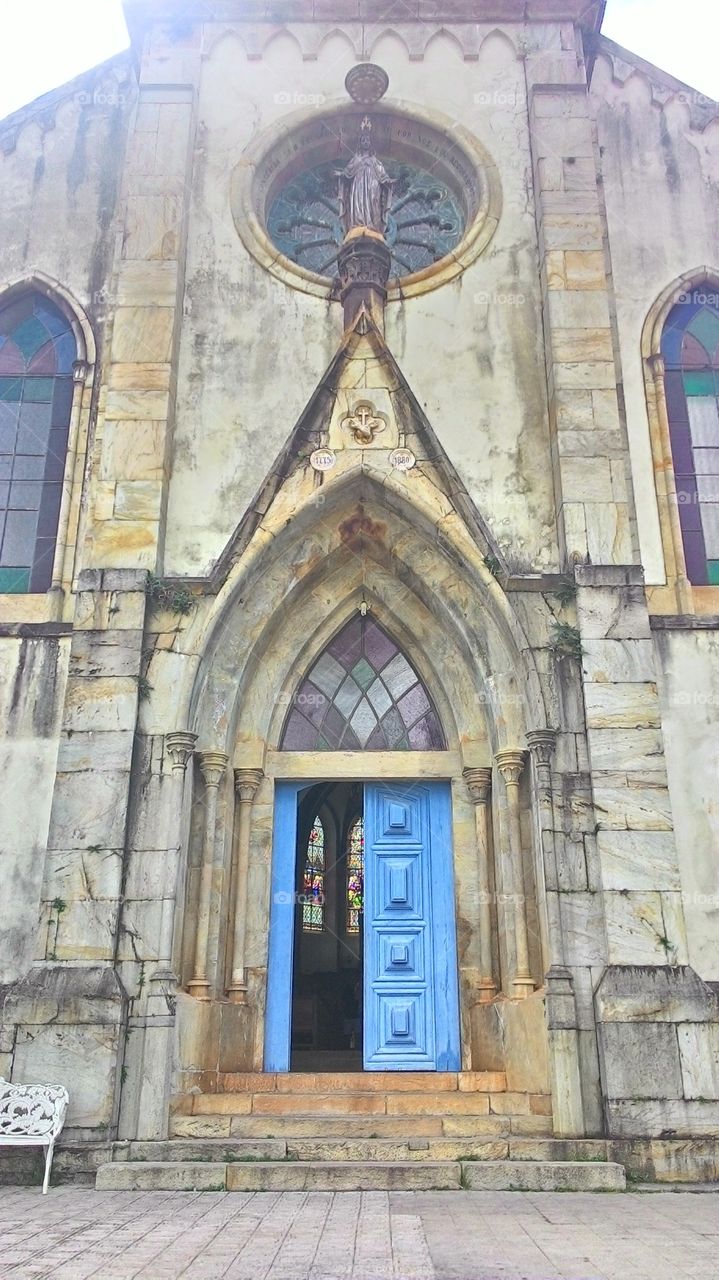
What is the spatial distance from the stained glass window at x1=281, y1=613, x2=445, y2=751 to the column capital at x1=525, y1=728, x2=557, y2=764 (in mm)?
1435

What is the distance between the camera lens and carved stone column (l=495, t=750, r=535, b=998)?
9.18 meters

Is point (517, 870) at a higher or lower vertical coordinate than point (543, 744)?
lower

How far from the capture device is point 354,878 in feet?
66.7

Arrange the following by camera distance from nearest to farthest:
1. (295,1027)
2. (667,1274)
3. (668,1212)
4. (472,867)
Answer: (667,1274) → (668,1212) → (472,867) → (295,1027)

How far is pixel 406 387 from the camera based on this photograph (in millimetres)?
10750

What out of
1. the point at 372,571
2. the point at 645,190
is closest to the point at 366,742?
the point at 372,571

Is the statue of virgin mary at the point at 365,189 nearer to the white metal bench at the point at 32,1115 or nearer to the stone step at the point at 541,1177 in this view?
the white metal bench at the point at 32,1115

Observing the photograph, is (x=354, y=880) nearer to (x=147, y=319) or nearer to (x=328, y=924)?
(x=328, y=924)

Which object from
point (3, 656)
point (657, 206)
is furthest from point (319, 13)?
point (3, 656)

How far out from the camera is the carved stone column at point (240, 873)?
970 cm

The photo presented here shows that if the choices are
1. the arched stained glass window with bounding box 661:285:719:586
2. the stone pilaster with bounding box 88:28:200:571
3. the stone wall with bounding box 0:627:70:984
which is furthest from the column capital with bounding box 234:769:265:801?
the arched stained glass window with bounding box 661:285:719:586

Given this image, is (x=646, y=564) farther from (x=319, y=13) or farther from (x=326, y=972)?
(x=326, y=972)

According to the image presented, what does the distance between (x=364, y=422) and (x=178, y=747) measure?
12.6 feet

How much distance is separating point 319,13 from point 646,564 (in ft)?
26.2
